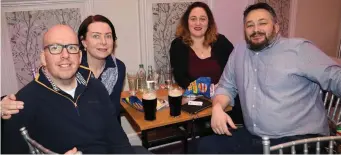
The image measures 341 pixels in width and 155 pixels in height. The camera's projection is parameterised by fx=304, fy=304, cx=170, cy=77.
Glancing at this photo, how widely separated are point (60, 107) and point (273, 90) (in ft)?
4.11

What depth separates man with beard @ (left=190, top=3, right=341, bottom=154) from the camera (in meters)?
1.83

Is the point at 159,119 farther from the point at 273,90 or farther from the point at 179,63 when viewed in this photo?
the point at 179,63

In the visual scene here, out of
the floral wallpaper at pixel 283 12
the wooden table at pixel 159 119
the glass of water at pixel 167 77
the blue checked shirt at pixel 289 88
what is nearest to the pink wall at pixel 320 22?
the floral wallpaper at pixel 283 12

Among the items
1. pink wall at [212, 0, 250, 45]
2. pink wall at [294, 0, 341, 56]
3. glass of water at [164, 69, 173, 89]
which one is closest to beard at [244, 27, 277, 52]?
glass of water at [164, 69, 173, 89]

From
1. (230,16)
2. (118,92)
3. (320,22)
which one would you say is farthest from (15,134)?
(320,22)

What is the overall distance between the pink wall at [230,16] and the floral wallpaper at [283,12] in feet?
1.42

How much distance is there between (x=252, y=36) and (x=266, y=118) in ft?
1.77

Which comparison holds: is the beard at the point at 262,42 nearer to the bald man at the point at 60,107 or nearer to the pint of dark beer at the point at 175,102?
the pint of dark beer at the point at 175,102

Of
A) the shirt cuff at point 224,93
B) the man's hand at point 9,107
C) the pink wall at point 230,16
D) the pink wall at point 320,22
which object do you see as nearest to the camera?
the man's hand at point 9,107

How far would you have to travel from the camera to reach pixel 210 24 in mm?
2844

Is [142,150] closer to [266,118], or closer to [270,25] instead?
[266,118]

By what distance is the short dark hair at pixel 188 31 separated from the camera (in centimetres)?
279

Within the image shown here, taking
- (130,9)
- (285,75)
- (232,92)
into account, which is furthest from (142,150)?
(130,9)

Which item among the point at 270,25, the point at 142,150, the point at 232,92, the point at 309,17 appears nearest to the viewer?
the point at 142,150
